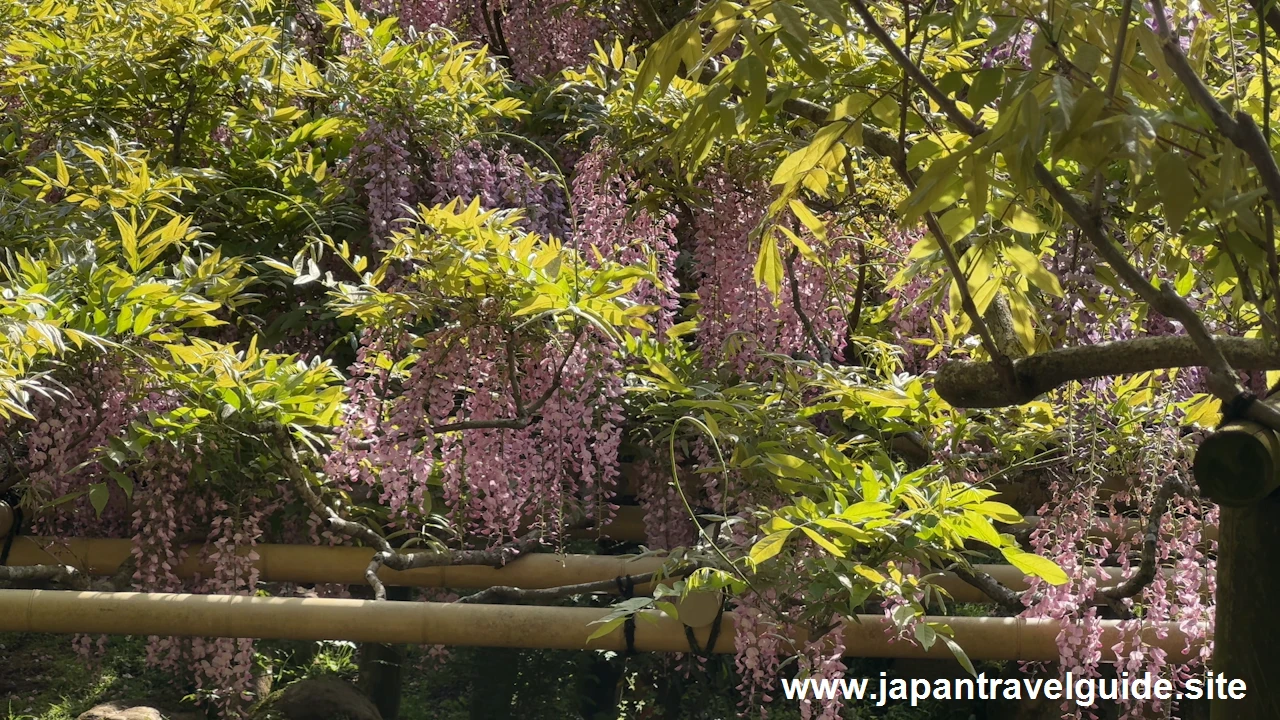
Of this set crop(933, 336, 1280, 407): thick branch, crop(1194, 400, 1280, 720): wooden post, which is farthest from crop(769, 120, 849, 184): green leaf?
crop(1194, 400, 1280, 720): wooden post

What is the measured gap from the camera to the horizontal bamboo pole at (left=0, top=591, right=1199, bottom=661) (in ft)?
7.34

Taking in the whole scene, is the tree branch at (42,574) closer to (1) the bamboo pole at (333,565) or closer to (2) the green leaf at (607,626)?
(1) the bamboo pole at (333,565)

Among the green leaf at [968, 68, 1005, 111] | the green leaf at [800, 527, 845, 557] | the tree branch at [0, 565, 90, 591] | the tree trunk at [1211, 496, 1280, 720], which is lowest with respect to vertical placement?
the tree trunk at [1211, 496, 1280, 720]

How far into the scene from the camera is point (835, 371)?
2.41m

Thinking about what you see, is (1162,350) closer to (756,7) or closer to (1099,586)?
(756,7)

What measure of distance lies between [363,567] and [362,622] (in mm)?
404

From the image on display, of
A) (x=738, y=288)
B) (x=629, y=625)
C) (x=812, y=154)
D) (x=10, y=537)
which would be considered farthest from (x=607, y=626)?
(x=10, y=537)

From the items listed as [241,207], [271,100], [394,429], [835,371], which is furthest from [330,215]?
[835,371]

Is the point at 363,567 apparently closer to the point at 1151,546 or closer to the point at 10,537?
the point at 10,537

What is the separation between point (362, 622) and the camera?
7.38ft

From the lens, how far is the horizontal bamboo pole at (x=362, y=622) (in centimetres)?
224

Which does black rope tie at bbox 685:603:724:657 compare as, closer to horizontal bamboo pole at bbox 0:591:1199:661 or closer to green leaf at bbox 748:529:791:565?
horizontal bamboo pole at bbox 0:591:1199:661

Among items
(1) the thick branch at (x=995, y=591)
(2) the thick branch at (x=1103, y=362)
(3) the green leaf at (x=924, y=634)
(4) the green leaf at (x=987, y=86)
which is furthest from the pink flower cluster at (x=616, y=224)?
(4) the green leaf at (x=987, y=86)

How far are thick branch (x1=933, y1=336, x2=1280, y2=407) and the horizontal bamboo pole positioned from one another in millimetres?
1068
